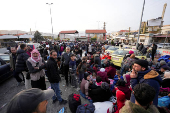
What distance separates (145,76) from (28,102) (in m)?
2.06

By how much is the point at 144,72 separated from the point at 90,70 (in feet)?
11.0

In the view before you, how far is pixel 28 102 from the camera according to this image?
2.72 ft

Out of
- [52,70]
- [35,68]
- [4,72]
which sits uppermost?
[35,68]

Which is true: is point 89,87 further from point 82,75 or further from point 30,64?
point 30,64

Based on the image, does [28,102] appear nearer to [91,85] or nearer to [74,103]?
[74,103]

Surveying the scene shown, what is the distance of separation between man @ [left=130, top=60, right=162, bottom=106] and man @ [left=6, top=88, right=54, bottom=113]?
180cm

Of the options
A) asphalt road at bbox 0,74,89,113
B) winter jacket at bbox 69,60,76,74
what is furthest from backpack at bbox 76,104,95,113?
winter jacket at bbox 69,60,76,74

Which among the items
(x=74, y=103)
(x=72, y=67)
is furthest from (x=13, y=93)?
(x=74, y=103)

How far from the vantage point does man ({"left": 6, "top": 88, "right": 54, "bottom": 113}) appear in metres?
0.78

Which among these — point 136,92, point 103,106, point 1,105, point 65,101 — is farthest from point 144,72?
point 1,105

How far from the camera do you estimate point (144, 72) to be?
1.79 meters

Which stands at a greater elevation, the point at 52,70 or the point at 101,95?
the point at 52,70

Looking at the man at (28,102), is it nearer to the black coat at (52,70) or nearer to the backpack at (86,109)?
the backpack at (86,109)

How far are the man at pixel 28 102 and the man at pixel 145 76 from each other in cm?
180
